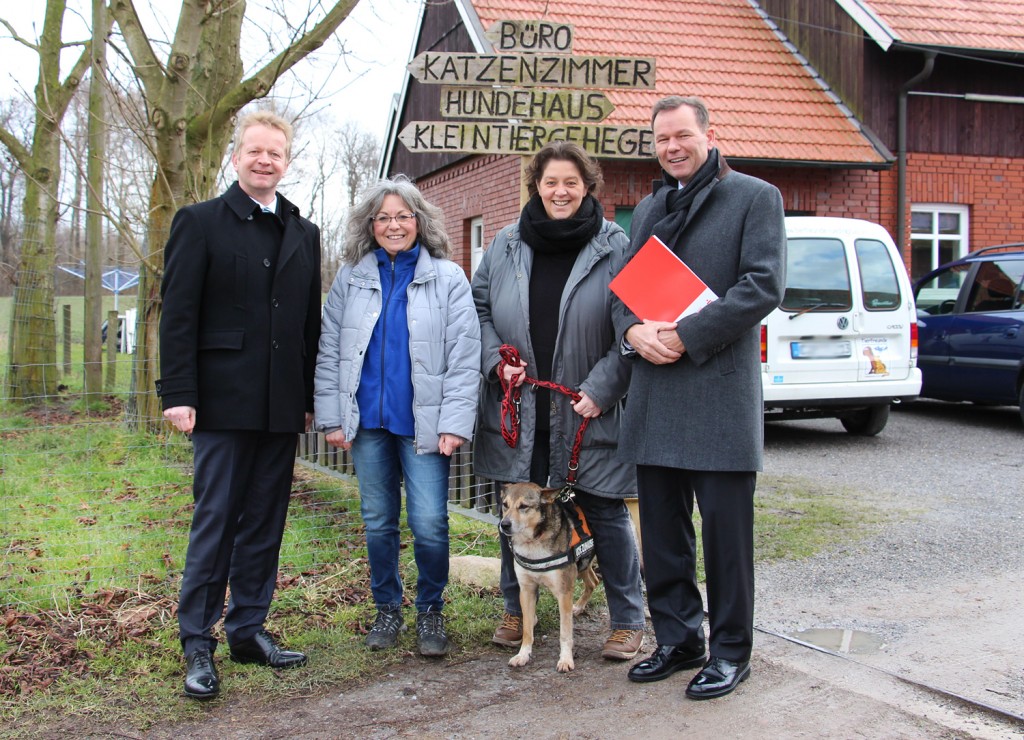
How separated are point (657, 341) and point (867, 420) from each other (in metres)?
7.25

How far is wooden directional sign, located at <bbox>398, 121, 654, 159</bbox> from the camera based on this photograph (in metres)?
5.34

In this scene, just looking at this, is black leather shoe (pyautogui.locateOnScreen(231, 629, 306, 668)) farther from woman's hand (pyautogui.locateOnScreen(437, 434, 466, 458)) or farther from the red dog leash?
the red dog leash

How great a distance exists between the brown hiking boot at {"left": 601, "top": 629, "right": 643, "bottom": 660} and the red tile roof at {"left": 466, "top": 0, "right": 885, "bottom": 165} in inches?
379

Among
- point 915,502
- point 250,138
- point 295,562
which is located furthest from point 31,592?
point 915,502

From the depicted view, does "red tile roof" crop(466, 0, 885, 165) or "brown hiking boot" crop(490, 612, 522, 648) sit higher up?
"red tile roof" crop(466, 0, 885, 165)

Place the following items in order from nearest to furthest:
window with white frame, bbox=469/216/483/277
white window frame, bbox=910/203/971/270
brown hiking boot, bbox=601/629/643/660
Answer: brown hiking boot, bbox=601/629/643/660 → white window frame, bbox=910/203/971/270 → window with white frame, bbox=469/216/483/277

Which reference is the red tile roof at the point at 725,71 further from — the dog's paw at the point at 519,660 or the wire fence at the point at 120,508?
the dog's paw at the point at 519,660

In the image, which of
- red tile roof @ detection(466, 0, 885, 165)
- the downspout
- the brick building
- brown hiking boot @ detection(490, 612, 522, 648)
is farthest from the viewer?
the downspout

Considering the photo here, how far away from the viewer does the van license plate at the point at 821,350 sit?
8930 millimetres

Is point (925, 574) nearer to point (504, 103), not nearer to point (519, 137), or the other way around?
point (519, 137)

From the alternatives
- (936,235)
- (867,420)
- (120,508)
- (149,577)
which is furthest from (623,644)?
(936,235)

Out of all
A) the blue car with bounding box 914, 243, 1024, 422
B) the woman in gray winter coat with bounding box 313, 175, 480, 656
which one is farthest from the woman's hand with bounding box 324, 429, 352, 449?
the blue car with bounding box 914, 243, 1024, 422

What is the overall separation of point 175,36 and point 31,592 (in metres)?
4.46

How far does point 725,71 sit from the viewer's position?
14344mm
